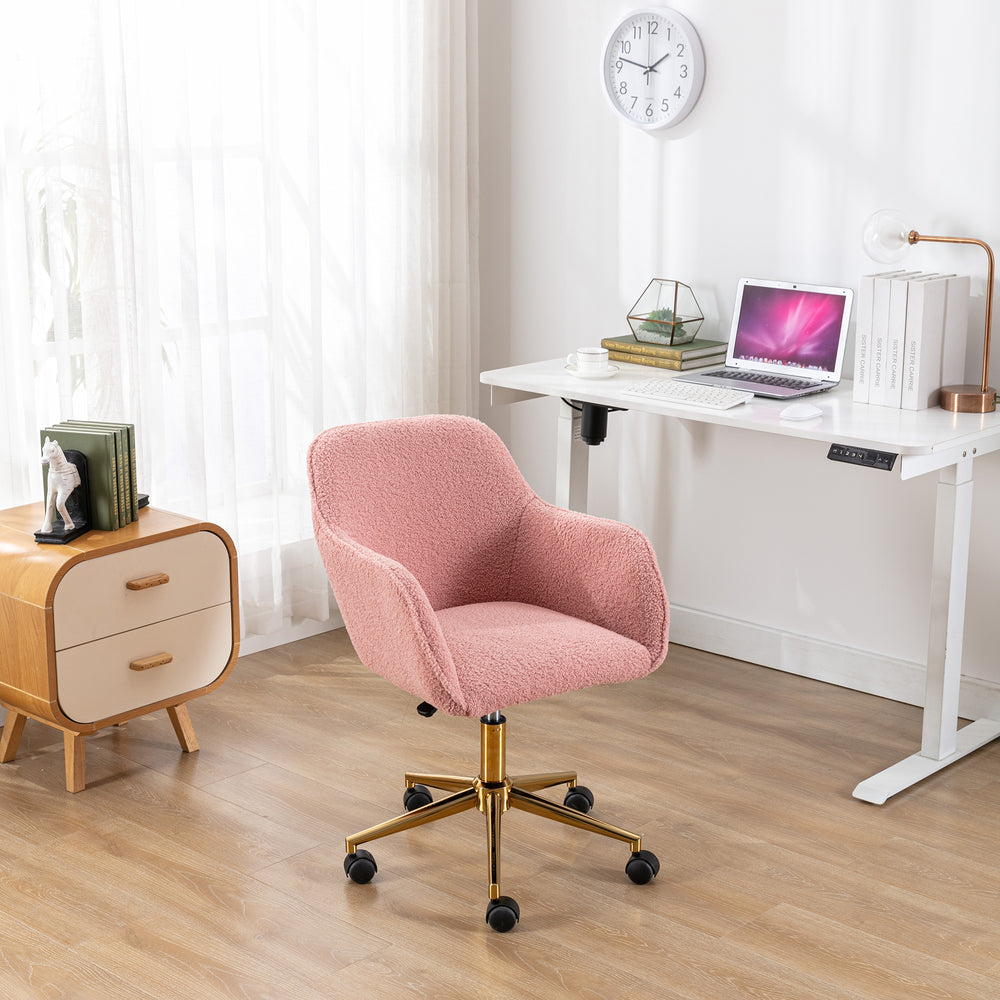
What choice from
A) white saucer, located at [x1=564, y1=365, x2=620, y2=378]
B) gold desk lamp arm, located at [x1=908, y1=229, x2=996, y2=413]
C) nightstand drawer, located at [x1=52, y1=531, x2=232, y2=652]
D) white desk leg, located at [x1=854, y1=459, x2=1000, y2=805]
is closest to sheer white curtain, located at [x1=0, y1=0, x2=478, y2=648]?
nightstand drawer, located at [x1=52, y1=531, x2=232, y2=652]

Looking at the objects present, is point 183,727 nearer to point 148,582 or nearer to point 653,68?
point 148,582

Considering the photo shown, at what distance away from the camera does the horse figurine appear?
2.80 m

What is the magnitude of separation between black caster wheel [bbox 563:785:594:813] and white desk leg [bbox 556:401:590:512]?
930 millimetres

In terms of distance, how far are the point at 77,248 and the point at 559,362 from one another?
1.24 meters

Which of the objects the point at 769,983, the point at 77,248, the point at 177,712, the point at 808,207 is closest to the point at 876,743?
the point at 769,983

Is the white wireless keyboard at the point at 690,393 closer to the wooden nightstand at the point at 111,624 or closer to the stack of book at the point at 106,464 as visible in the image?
the wooden nightstand at the point at 111,624

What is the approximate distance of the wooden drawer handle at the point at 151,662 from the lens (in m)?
2.88

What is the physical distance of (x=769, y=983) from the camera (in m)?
2.20

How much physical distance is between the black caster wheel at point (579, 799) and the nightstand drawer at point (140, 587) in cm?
88

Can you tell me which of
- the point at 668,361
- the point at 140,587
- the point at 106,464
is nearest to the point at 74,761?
the point at 140,587

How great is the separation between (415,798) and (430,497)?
0.61 metres

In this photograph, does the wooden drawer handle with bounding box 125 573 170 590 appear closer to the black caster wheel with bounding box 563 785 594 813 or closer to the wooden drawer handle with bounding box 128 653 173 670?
the wooden drawer handle with bounding box 128 653 173 670

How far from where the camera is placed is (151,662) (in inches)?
114

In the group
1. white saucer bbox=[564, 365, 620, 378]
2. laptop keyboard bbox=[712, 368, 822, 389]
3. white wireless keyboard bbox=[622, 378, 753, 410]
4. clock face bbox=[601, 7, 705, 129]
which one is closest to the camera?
white wireless keyboard bbox=[622, 378, 753, 410]
